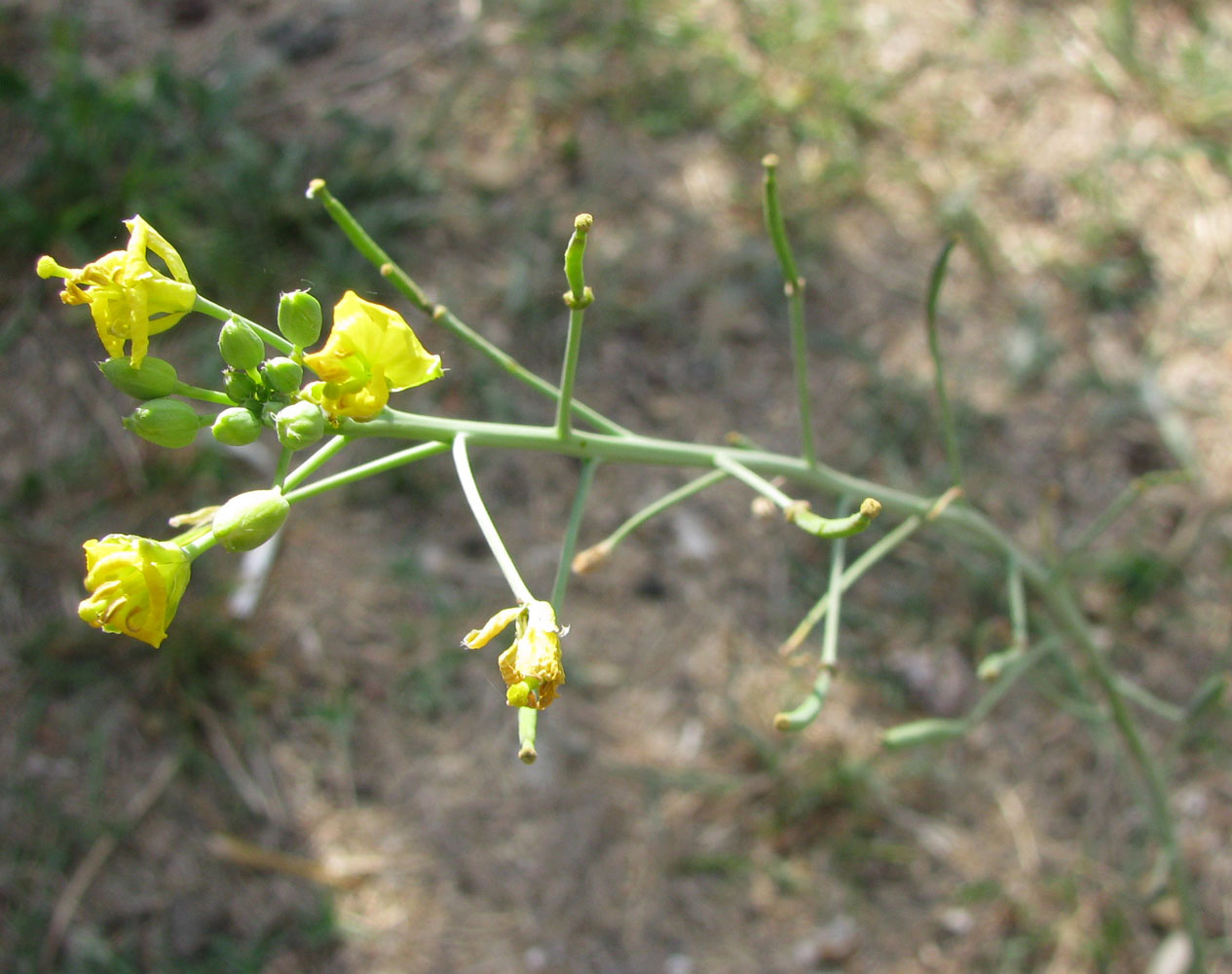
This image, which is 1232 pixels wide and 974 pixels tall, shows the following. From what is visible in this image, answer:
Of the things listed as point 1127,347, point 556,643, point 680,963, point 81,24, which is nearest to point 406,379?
point 556,643

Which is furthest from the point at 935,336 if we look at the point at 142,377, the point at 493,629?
the point at 142,377

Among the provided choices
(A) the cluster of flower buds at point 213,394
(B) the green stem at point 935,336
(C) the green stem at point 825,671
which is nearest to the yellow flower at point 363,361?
(A) the cluster of flower buds at point 213,394

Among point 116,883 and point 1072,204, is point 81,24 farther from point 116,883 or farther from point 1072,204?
point 1072,204

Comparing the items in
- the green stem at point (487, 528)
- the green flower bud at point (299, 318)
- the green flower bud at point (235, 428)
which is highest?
the green flower bud at point (299, 318)

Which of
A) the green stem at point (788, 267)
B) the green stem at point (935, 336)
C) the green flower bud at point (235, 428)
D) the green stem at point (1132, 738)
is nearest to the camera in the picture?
the green flower bud at point (235, 428)

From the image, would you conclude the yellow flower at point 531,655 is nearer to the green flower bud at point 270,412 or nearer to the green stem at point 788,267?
the green flower bud at point 270,412

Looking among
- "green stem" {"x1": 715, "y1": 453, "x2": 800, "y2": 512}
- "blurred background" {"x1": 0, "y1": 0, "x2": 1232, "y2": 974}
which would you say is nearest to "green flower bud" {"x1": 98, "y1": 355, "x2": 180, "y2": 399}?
"green stem" {"x1": 715, "y1": 453, "x2": 800, "y2": 512}

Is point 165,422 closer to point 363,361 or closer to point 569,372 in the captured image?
point 363,361
